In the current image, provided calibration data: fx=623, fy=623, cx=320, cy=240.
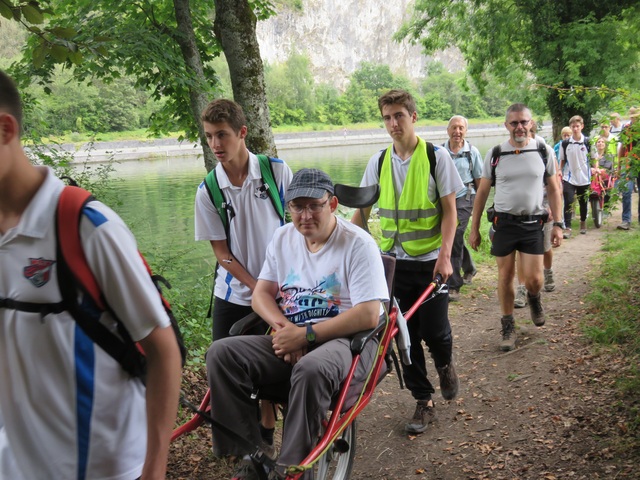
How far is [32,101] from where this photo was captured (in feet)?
25.9

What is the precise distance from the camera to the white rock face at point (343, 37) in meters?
124

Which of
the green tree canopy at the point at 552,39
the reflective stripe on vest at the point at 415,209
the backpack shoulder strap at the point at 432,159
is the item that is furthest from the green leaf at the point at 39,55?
the green tree canopy at the point at 552,39

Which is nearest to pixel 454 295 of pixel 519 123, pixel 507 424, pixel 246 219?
pixel 519 123

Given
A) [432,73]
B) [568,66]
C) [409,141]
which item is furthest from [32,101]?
[432,73]

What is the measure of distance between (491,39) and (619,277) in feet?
35.7

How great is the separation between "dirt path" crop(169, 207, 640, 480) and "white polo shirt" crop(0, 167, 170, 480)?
2.70m

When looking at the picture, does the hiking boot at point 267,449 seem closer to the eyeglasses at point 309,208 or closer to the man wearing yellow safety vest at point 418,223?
the eyeglasses at point 309,208

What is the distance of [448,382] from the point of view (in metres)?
4.60

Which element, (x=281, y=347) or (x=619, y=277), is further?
(x=619, y=277)

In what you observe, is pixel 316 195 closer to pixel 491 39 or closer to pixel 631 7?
pixel 631 7

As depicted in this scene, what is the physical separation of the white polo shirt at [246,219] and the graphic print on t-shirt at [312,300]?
479 mm

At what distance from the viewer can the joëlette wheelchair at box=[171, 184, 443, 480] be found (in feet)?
8.53

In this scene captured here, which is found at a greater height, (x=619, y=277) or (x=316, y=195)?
(x=316, y=195)

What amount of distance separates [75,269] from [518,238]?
4.99 metres
